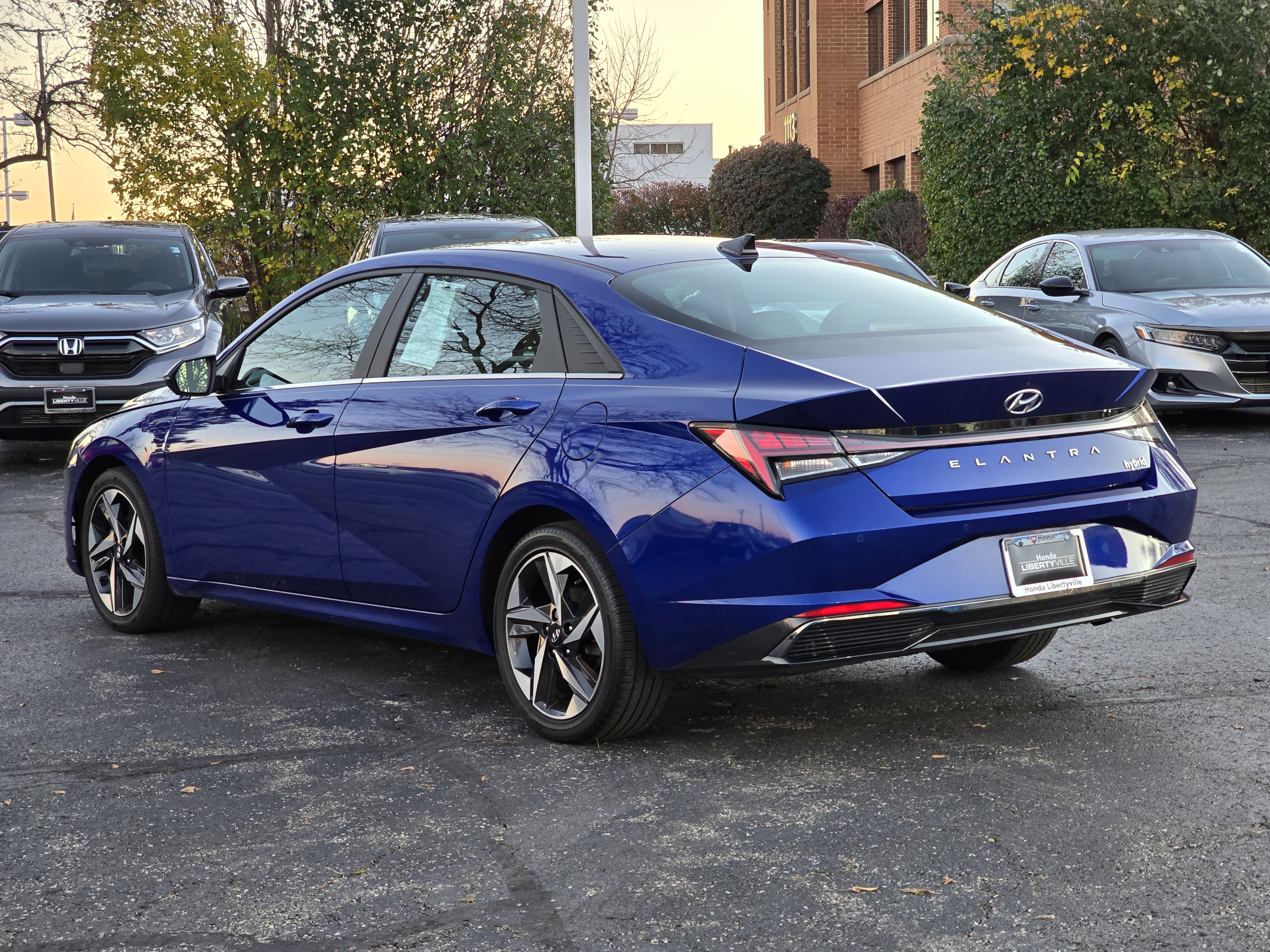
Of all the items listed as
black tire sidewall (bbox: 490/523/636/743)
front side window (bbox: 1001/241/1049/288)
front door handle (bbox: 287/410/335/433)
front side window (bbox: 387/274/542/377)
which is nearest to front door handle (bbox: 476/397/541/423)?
front side window (bbox: 387/274/542/377)

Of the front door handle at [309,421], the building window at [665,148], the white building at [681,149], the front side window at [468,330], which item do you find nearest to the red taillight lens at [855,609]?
the front side window at [468,330]

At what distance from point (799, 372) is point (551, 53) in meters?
18.6

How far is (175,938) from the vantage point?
324cm

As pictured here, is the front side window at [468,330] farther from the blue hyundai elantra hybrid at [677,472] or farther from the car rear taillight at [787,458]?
the car rear taillight at [787,458]

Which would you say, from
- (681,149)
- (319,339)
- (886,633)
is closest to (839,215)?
(319,339)

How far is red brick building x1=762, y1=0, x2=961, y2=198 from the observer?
34.2 meters

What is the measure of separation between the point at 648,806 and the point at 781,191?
3546 cm

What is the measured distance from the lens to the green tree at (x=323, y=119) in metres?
18.9

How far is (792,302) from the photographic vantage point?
4.70m

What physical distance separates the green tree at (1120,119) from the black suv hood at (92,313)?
11511 millimetres

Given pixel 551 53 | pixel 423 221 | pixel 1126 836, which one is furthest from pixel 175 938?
pixel 551 53

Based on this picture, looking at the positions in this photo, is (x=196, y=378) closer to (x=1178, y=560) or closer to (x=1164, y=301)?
(x=1178, y=560)

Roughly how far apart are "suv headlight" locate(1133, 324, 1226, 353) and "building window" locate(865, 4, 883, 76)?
28134 mm

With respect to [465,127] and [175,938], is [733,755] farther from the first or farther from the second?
[465,127]
